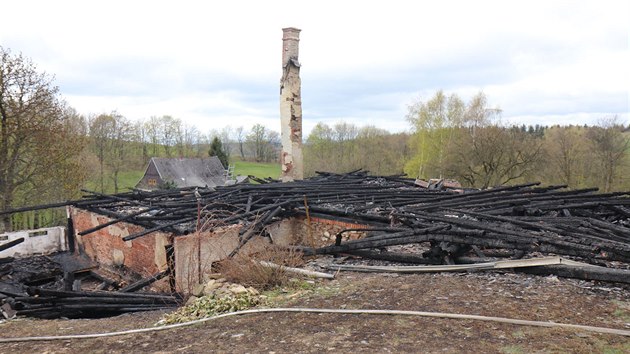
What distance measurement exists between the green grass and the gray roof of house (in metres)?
5.35

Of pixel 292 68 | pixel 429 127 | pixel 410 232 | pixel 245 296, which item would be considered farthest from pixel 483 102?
pixel 245 296

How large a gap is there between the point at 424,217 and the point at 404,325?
3.49 m

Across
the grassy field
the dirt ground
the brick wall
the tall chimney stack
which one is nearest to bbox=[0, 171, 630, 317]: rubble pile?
the brick wall

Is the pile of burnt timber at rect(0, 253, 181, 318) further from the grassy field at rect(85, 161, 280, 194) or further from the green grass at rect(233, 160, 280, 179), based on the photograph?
the green grass at rect(233, 160, 280, 179)

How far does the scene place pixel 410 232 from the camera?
6.83 meters

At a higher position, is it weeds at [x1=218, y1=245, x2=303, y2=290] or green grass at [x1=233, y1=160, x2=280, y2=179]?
green grass at [x1=233, y1=160, x2=280, y2=179]

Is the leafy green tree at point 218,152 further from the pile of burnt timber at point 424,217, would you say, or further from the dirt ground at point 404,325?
the dirt ground at point 404,325

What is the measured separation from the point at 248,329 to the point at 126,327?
5.79 feet

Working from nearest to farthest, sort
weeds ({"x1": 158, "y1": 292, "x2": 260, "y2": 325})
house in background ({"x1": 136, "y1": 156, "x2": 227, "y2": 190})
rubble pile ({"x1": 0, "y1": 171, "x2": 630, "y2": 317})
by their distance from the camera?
weeds ({"x1": 158, "y1": 292, "x2": 260, "y2": 325}), rubble pile ({"x1": 0, "y1": 171, "x2": 630, "y2": 317}), house in background ({"x1": 136, "y1": 156, "x2": 227, "y2": 190})

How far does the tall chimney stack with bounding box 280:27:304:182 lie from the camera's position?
638 inches

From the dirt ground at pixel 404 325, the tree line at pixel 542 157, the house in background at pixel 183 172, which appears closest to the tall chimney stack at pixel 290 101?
the dirt ground at pixel 404 325

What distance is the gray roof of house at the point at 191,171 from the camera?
4094cm

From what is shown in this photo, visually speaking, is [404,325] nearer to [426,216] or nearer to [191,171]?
[426,216]

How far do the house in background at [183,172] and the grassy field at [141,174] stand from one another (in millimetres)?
1601
